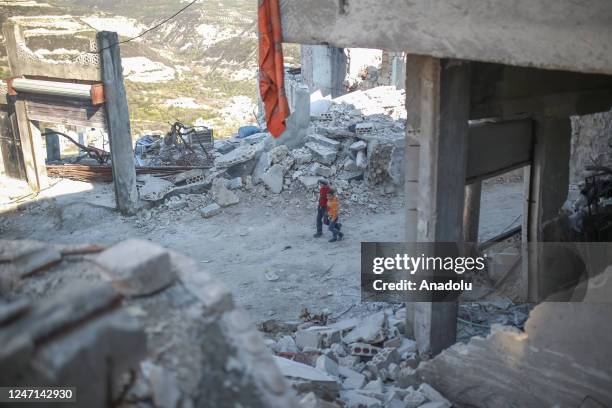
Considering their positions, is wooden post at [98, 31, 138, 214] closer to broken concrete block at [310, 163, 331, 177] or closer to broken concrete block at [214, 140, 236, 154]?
broken concrete block at [214, 140, 236, 154]

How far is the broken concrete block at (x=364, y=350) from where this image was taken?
19.5 ft

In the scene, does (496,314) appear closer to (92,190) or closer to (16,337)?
(16,337)

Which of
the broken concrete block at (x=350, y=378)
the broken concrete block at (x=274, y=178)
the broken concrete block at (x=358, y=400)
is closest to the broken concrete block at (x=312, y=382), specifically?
the broken concrete block at (x=358, y=400)

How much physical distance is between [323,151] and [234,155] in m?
2.28

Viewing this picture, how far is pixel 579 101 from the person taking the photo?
658 centimetres

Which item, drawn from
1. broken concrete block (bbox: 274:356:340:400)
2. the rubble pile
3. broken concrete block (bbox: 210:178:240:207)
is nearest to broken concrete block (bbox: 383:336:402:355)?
broken concrete block (bbox: 274:356:340:400)

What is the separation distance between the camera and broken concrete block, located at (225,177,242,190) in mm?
12914

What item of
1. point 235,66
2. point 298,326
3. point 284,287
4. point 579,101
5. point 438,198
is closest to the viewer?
point 438,198

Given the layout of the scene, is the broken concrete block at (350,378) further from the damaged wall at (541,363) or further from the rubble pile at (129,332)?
Answer: the rubble pile at (129,332)

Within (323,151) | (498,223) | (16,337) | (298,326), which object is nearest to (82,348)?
(16,337)

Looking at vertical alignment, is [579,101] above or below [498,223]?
above

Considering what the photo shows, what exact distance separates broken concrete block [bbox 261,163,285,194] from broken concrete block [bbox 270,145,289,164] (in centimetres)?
20

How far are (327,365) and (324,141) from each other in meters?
8.59

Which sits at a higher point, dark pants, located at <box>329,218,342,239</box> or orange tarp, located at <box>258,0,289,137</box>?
orange tarp, located at <box>258,0,289,137</box>
